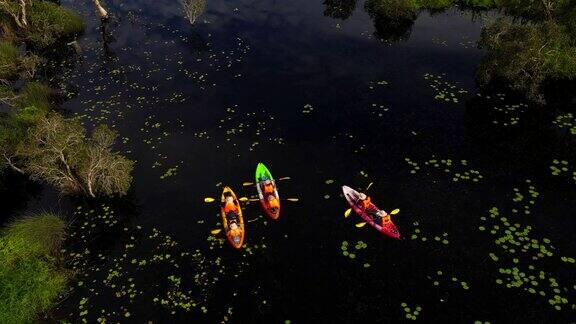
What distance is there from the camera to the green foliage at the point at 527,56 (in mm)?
33844

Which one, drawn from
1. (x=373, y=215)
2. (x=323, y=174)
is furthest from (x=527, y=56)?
(x=373, y=215)

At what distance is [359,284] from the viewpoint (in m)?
22.2

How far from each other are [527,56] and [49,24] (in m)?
49.5

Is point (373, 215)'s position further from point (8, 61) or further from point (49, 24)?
point (49, 24)

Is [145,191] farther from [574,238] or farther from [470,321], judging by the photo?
[574,238]

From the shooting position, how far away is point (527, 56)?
3372 centimetres

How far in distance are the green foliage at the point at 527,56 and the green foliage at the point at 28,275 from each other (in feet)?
118

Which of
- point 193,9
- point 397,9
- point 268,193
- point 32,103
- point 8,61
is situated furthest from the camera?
point 193,9

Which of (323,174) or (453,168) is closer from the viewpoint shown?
(453,168)

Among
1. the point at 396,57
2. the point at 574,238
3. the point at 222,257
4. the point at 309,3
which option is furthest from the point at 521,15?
the point at 222,257

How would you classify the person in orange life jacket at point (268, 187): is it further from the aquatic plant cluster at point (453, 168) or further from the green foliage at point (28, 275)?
the green foliage at point (28, 275)

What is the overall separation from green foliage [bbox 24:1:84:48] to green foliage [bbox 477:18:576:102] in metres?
45.3

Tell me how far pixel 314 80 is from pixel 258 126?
882 cm

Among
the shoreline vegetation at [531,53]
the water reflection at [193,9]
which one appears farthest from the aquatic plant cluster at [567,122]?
the water reflection at [193,9]
